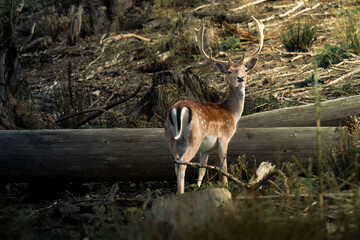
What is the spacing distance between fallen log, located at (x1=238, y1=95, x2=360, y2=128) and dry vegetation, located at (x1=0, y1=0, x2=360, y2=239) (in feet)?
1.06

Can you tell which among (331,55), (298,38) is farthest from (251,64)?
(298,38)

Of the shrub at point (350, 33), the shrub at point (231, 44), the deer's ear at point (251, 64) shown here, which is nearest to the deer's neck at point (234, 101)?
the deer's ear at point (251, 64)

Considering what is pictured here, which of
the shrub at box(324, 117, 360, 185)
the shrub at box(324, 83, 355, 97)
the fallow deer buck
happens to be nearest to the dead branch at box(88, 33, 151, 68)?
the shrub at box(324, 83, 355, 97)

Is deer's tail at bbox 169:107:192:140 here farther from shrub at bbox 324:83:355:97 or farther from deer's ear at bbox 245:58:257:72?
shrub at bbox 324:83:355:97

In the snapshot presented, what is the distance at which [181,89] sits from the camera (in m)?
8.20

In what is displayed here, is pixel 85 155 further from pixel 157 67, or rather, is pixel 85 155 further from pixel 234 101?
pixel 157 67

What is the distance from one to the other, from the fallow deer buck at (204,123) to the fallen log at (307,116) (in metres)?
1.99

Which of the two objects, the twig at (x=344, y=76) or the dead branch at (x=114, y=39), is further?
the dead branch at (x=114, y=39)

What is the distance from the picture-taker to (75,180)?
5.68 meters

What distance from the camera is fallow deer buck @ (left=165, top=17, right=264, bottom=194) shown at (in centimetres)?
408

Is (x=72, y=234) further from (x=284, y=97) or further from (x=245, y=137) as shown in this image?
(x=284, y=97)

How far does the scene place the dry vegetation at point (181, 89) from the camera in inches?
132

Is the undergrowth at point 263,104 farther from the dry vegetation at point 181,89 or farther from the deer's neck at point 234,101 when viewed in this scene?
the deer's neck at point 234,101

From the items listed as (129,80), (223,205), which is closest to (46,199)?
(223,205)
